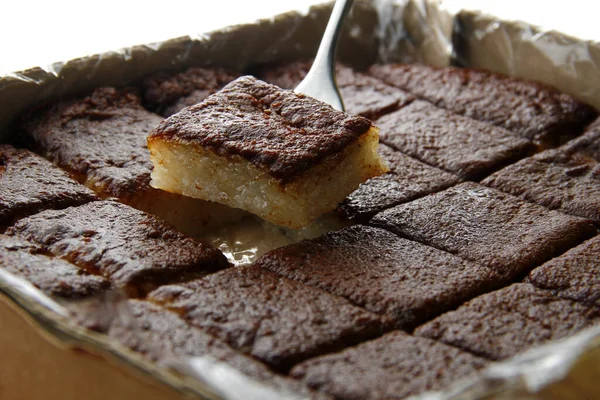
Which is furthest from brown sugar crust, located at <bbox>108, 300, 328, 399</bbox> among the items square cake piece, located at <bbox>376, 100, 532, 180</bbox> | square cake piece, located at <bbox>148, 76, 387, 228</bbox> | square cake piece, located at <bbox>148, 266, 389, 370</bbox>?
square cake piece, located at <bbox>376, 100, 532, 180</bbox>

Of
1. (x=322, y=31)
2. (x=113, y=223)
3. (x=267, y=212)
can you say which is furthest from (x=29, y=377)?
→ (x=322, y=31)

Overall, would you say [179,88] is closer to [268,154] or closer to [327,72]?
[327,72]

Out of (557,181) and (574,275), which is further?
(557,181)

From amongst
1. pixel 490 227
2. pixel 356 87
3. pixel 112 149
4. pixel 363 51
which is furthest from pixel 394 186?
pixel 363 51

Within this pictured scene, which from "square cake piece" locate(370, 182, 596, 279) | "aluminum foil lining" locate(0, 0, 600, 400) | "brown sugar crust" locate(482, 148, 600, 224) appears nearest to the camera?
"square cake piece" locate(370, 182, 596, 279)

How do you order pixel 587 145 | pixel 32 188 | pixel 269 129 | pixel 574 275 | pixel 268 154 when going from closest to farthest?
1. pixel 574 275
2. pixel 268 154
3. pixel 269 129
4. pixel 32 188
5. pixel 587 145

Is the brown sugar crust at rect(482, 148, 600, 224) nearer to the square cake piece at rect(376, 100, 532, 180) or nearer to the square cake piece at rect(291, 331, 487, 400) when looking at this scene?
the square cake piece at rect(376, 100, 532, 180)

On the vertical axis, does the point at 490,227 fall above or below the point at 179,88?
below
